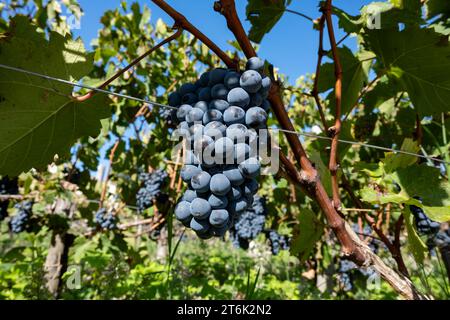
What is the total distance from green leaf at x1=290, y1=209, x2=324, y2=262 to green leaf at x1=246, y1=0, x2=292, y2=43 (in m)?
0.64

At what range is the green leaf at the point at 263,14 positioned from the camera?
1087mm

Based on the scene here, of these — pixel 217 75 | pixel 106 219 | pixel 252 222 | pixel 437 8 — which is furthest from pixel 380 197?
pixel 106 219

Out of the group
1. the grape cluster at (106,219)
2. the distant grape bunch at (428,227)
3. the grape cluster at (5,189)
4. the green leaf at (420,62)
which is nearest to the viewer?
the green leaf at (420,62)

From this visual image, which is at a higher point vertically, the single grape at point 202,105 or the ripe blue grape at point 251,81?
the ripe blue grape at point 251,81

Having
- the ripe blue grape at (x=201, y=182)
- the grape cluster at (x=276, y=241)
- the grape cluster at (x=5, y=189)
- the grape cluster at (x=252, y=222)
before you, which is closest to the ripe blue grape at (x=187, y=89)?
the ripe blue grape at (x=201, y=182)

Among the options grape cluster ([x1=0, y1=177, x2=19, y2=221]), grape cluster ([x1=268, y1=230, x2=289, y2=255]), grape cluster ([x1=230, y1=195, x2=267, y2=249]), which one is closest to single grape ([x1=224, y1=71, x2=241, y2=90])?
grape cluster ([x1=230, y1=195, x2=267, y2=249])

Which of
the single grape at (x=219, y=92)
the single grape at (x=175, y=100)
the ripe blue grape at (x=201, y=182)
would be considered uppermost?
the single grape at (x=175, y=100)

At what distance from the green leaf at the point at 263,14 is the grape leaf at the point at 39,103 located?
1.77ft

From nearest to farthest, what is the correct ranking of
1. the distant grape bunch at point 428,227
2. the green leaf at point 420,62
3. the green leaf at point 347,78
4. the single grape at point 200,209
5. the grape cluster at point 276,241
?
1. the single grape at point 200,209
2. the green leaf at point 420,62
3. the green leaf at point 347,78
4. the distant grape bunch at point 428,227
5. the grape cluster at point 276,241

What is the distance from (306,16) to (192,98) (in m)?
0.58

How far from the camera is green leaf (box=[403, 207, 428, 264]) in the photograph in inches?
34.7

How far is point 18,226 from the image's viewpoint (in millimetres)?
2705

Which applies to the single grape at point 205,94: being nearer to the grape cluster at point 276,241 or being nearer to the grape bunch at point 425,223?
the grape bunch at point 425,223

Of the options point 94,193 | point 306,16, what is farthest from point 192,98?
point 94,193
